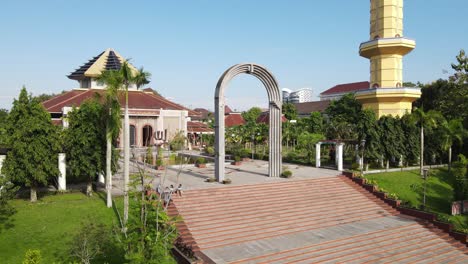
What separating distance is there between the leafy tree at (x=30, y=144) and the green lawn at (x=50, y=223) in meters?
1.33

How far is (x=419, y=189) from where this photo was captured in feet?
72.0

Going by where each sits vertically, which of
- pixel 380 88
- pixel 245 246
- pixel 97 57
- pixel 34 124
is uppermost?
pixel 97 57

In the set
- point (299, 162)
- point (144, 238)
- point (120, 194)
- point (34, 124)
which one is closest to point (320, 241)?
point (144, 238)

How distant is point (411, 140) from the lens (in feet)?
86.7

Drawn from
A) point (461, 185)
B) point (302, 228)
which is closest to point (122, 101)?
point (302, 228)

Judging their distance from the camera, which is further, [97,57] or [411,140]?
[97,57]

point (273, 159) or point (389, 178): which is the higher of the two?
point (273, 159)

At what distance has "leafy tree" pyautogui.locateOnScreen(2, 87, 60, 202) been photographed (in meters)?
15.1

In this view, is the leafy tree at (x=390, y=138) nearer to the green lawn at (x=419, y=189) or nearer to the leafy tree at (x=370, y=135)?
the leafy tree at (x=370, y=135)

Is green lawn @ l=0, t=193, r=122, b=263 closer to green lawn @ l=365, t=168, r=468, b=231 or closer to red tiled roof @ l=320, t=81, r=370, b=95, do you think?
green lawn @ l=365, t=168, r=468, b=231

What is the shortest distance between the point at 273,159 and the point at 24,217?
13.3 metres

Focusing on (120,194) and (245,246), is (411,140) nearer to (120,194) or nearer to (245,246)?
(245,246)

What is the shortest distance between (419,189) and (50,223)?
68.6 ft

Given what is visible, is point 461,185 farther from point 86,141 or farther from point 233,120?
point 233,120
